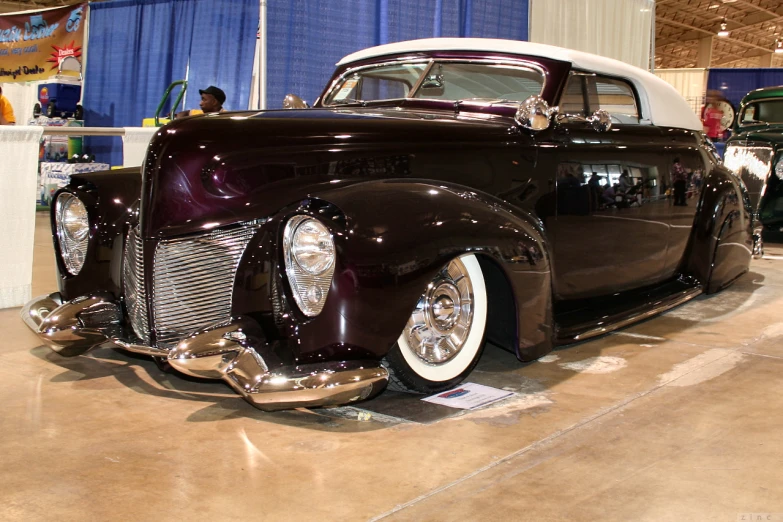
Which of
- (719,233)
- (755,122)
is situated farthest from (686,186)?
(755,122)

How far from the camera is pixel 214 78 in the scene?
859cm

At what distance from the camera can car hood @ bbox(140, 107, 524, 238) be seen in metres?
2.78

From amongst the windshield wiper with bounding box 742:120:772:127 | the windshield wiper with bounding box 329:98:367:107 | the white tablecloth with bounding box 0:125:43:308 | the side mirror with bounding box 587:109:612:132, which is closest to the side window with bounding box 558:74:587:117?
the side mirror with bounding box 587:109:612:132

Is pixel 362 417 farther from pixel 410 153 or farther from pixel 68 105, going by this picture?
pixel 68 105

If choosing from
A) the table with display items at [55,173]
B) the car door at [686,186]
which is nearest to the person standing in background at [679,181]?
the car door at [686,186]

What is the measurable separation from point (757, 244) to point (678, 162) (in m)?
1.62

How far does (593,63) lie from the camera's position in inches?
156

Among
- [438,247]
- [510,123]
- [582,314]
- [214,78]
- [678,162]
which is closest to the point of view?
[438,247]

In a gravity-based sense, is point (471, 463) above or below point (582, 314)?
below

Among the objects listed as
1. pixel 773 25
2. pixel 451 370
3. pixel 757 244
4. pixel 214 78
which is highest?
pixel 773 25

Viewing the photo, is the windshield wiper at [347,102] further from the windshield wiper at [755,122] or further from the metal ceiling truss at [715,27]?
the metal ceiling truss at [715,27]

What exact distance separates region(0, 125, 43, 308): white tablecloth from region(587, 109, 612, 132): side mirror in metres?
3.17

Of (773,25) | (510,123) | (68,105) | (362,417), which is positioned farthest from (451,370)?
(773,25)

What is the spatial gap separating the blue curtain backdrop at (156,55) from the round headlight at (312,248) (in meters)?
5.95
